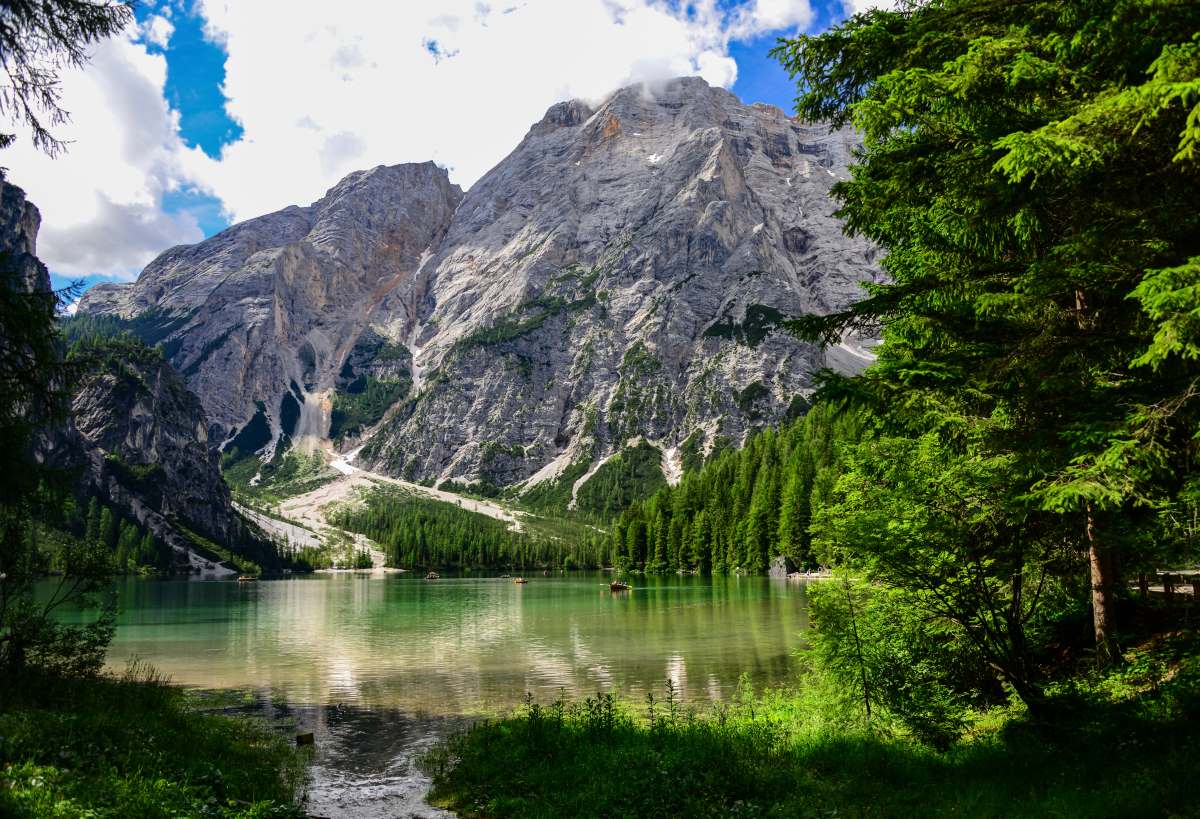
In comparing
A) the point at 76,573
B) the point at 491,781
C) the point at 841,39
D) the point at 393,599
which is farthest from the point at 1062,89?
the point at 393,599

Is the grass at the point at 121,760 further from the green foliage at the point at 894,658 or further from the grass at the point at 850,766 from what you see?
the green foliage at the point at 894,658

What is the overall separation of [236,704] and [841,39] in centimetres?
3037

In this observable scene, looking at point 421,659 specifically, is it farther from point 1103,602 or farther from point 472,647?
point 1103,602

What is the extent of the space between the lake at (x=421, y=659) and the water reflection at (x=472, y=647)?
0.12 metres

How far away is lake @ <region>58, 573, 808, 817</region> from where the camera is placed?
21.5 metres

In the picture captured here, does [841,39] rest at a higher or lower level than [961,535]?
higher

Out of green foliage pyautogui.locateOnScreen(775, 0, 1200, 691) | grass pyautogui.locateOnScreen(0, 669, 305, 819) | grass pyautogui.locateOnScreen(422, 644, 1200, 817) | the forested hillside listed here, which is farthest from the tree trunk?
the forested hillside

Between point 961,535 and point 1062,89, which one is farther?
point 961,535

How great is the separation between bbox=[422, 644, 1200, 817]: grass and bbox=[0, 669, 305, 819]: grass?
13.4ft

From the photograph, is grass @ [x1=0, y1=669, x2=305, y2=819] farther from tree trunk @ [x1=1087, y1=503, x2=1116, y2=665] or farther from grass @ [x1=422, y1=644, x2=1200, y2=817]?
tree trunk @ [x1=1087, y1=503, x2=1116, y2=665]

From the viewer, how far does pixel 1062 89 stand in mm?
9320

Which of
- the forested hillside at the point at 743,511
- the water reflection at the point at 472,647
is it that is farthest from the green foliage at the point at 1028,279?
the forested hillside at the point at 743,511

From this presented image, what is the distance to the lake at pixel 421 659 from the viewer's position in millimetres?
21484

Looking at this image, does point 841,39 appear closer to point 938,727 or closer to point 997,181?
point 997,181
